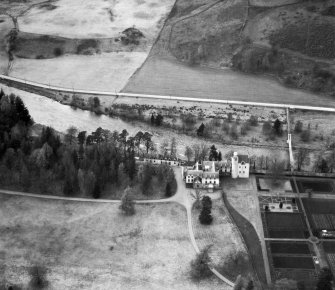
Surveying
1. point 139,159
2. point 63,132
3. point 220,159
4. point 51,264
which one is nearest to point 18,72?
point 63,132

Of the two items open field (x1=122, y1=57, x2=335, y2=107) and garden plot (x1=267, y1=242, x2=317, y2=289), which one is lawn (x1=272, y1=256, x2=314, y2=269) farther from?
open field (x1=122, y1=57, x2=335, y2=107)

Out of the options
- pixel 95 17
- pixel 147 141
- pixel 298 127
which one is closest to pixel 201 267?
pixel 147 141

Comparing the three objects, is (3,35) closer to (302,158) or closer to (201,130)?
(201,130)

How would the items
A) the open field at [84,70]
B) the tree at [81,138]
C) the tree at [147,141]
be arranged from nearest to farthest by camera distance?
1. the tree at [81,138]
2. the tree at [147,141]
3. the open field at [84,70]

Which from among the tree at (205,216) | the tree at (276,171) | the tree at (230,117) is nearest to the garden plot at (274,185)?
the tree at (276,171)

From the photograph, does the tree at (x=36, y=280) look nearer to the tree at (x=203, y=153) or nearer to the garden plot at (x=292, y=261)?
the garden plot at (x=292, y=261)
